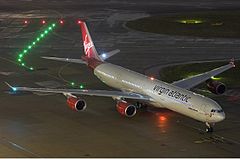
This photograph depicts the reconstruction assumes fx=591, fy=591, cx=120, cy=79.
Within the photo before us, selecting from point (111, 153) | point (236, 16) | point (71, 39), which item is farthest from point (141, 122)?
point (236, 16)

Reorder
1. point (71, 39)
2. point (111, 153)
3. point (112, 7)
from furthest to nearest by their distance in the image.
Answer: point (112, 7)
point (71, 39)
point (111, 153)

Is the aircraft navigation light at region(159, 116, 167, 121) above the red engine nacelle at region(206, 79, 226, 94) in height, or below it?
below

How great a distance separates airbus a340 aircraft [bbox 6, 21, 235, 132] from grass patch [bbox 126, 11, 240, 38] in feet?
152

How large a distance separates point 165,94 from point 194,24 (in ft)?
221

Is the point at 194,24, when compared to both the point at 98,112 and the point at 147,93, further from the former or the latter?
the point at 147,93

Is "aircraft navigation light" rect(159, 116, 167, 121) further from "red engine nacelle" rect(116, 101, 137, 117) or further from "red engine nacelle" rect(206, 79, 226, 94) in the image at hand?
"red engine nacelle" rect(206, 79, 226, 94)

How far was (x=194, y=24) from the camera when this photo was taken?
117625 mm

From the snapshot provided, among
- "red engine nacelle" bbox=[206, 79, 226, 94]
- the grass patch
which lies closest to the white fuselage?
"red engine nacelle" bbox=[206, 79, 226, 94]

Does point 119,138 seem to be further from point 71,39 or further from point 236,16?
point 236,16

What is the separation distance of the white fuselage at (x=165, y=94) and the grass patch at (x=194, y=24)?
48.8 m

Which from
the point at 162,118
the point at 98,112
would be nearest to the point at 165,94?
the point at 162,118

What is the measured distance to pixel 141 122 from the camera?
53531 mm

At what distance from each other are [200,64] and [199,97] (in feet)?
103

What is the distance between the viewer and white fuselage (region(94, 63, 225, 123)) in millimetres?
48375
